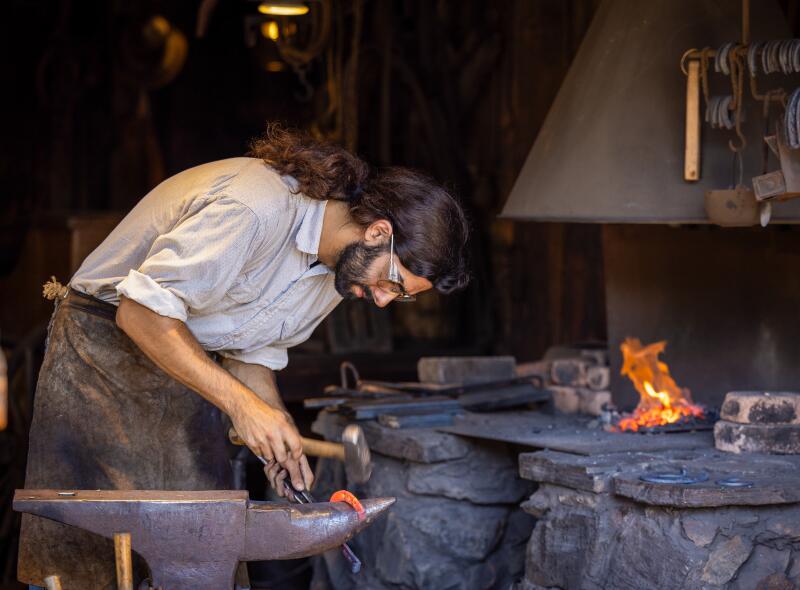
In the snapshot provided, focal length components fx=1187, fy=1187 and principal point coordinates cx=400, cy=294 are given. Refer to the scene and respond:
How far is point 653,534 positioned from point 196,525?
51.3 inches

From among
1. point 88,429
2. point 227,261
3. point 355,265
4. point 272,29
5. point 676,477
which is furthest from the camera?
point 272,29

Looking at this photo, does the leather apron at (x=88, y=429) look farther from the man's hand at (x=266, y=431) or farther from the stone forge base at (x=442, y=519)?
the stone forge base at (x=442, y=519)

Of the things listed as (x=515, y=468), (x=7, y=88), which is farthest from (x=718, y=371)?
(x=7, y=88)

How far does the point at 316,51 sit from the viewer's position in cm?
606

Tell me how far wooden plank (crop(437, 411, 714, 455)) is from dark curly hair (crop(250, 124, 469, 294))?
944 mm

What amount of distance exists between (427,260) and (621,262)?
185cm

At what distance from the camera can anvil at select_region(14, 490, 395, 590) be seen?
8.62 ft

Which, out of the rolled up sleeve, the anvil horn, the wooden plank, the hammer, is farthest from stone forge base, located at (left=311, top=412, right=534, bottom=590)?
the rolled up sleeve

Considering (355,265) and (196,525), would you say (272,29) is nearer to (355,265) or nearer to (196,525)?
(355,265)

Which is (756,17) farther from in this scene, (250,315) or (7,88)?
(7,88)

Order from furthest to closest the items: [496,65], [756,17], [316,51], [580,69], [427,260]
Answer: [496,65] → [316,51] → [580,69] → [756,17] → [427,260]

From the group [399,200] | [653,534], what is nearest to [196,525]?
[399,200]

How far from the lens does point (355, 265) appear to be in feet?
9.97

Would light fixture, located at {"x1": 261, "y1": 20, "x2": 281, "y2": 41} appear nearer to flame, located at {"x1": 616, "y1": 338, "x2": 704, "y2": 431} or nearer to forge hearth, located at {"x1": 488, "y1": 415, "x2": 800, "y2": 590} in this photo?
flame, located at {"x1": 616, "y1": 338, "x2": 704, "y2": 431}
